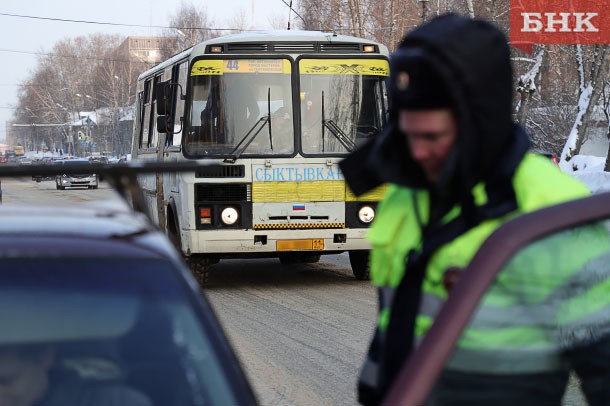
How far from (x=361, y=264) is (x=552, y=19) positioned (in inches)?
846

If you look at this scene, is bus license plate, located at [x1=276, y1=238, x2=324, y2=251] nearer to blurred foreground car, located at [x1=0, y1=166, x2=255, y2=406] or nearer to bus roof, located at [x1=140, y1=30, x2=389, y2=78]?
bus roof, located at [x1=140, y1=30, x2=389, y2=78]

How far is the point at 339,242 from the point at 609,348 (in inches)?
425

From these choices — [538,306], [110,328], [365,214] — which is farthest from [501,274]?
[365,214]

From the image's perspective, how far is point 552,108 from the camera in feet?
168

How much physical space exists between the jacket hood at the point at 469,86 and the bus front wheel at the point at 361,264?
1122 cm

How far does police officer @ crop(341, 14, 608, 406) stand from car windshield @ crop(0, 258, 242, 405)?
0.55 m

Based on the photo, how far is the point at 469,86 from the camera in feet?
7.66

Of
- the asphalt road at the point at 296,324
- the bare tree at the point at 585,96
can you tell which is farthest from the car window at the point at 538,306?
the bare tree at the point at 585,96

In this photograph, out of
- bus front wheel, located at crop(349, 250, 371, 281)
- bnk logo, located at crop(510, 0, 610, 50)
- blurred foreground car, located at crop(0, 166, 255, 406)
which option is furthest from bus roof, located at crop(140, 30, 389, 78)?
bnk logo, located at crop(510, 0, 610, 50)

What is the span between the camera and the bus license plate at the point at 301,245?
507 inches

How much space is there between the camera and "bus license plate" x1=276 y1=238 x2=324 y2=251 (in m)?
12.9

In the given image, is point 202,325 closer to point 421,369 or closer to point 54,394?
point 54,394

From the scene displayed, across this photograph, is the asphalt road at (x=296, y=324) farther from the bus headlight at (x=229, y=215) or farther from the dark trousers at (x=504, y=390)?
the dark trousers at (x=504, y=390)

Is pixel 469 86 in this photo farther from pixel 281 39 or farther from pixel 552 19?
pixel 552 19
